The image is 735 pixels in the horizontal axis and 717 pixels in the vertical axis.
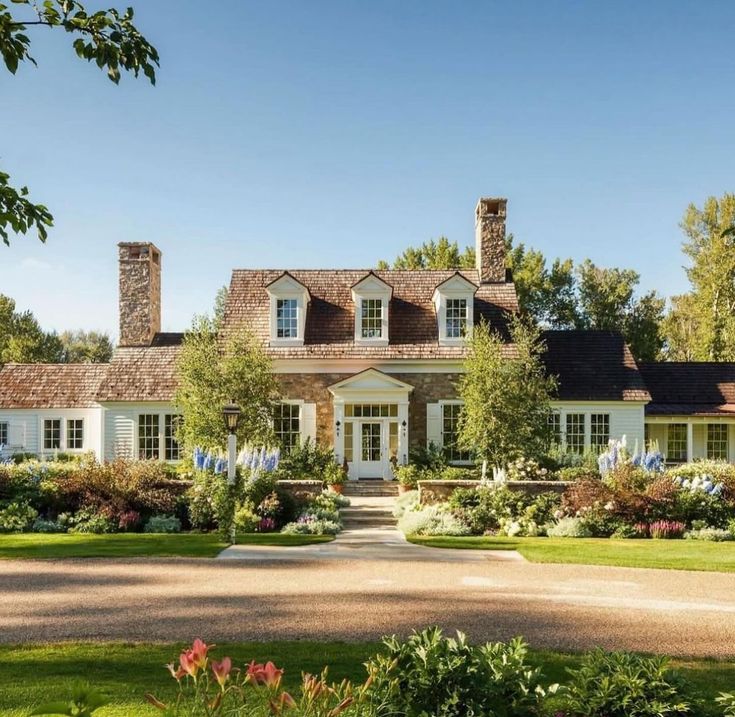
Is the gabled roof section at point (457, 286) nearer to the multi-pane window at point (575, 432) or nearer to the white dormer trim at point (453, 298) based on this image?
Answer: the white dormer trim at point (453, 298)

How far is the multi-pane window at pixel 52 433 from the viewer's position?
31.2m

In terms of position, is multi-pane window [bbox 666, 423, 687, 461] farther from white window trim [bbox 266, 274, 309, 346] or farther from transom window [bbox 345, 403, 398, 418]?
white window trim [bbox 266, 274, 309, 346]

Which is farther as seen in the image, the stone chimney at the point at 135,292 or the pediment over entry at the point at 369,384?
the stone chimney at the point at 135,292

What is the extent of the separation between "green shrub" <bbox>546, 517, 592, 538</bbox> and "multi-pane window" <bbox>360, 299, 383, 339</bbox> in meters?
10.9

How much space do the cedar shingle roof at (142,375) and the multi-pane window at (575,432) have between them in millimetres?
13284

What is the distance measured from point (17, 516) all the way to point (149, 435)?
373 inches

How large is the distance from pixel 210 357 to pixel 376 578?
12238 mm

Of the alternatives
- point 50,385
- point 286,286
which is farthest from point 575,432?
point 50,385

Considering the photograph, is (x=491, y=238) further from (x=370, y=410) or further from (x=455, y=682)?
(x=455, y=682)

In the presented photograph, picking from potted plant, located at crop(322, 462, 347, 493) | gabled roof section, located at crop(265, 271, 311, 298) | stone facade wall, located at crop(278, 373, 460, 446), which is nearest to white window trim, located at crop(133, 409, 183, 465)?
stone facade wall, located at crop(278, 373, 460, 446)

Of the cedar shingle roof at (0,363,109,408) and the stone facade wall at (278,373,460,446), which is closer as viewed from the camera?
the stone facade wall at (278,373,460,446)

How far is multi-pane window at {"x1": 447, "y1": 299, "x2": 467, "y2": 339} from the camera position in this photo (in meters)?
26.2

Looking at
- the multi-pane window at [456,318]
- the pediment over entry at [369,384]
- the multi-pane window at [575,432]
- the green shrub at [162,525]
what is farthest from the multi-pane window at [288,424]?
the multi-pane window at [575,432]

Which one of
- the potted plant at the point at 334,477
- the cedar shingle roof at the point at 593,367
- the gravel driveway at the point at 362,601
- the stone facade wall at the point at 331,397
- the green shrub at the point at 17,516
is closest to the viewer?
the gravel driveway at the point at 362,601
